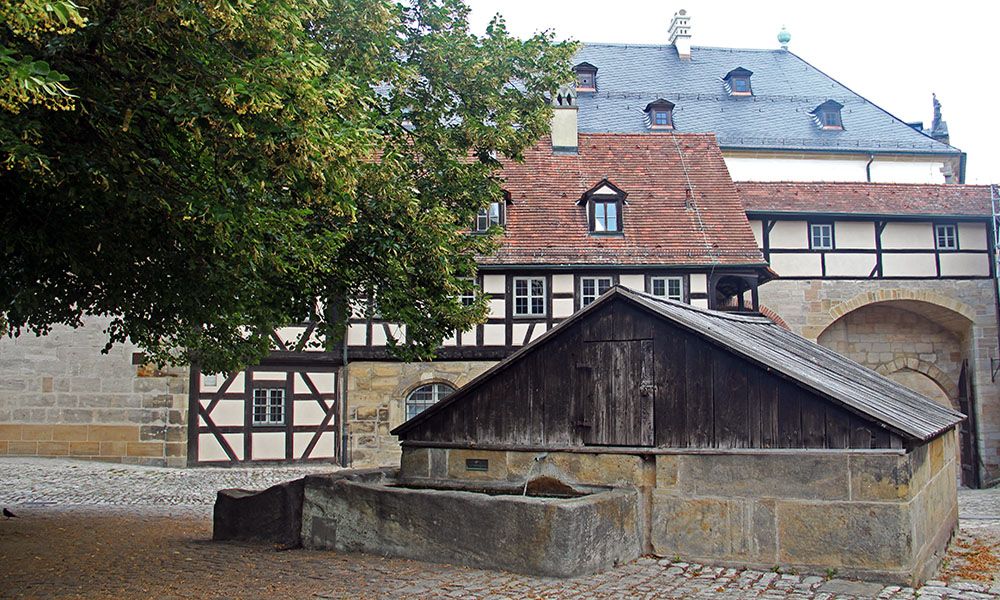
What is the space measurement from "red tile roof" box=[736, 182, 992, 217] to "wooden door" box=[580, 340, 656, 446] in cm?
1543

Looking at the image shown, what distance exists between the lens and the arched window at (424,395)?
19.9 meters

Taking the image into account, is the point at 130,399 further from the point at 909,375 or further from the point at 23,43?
the point at 909,375

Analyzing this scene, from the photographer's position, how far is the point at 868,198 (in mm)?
23016

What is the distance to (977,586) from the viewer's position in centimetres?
691

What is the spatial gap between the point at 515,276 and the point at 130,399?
858 cm

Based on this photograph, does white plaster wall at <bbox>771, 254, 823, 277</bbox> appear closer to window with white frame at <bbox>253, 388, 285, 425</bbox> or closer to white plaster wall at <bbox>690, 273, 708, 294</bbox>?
white plaster wall at <bbox>690, 273, 708, 294</bbox>

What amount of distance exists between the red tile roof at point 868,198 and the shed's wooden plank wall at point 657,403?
1536 cm

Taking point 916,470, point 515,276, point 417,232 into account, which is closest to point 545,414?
point 417,232

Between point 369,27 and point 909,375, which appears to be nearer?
point 369,27

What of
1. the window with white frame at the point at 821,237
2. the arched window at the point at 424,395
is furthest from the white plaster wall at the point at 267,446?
the window with white frame at the point at 821,237

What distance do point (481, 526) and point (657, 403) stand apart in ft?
6.34

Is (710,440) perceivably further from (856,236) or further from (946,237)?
(946,237)

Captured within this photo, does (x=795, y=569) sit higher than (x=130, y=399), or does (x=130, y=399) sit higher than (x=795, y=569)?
(x=130, y=399)

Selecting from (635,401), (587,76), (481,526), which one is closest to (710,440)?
(635,401)
